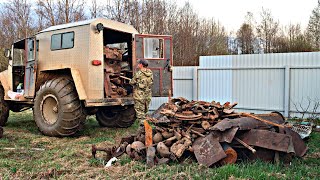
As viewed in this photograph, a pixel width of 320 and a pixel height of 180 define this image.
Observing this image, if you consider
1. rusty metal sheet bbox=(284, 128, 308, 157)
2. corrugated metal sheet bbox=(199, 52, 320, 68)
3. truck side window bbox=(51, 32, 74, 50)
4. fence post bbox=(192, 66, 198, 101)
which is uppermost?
truck side window bbox=(51, 32, 74, 50)

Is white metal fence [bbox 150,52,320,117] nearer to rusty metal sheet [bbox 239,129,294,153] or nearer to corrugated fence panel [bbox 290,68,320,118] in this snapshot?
corrugated fence panel [bbox 290,68,320,118]

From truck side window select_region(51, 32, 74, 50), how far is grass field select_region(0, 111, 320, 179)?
2274 mm

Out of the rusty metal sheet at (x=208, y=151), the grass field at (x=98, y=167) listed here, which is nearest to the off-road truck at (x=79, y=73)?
the grass field at (x=98, y=167)

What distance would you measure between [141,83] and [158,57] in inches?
49.1

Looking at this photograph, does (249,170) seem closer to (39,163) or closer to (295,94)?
(39,163)

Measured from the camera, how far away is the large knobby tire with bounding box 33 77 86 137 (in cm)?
702

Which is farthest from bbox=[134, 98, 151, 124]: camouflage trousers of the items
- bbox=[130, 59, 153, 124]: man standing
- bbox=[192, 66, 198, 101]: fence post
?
bbox=[192, 66, 198, 101]: fence post

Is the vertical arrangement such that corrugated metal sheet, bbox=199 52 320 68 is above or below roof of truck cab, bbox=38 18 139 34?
below

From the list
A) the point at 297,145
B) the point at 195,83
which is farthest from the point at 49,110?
the point at 195,83

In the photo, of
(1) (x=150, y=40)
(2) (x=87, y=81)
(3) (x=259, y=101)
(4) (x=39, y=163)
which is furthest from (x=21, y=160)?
(3) (x=259, y=101)

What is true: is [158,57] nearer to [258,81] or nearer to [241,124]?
[241,124]

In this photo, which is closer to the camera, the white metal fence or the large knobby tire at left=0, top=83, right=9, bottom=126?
the large knobby tire at left=0, top=83, right=9, bottom=126

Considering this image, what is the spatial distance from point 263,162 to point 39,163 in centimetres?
341

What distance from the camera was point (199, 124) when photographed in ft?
17.6
